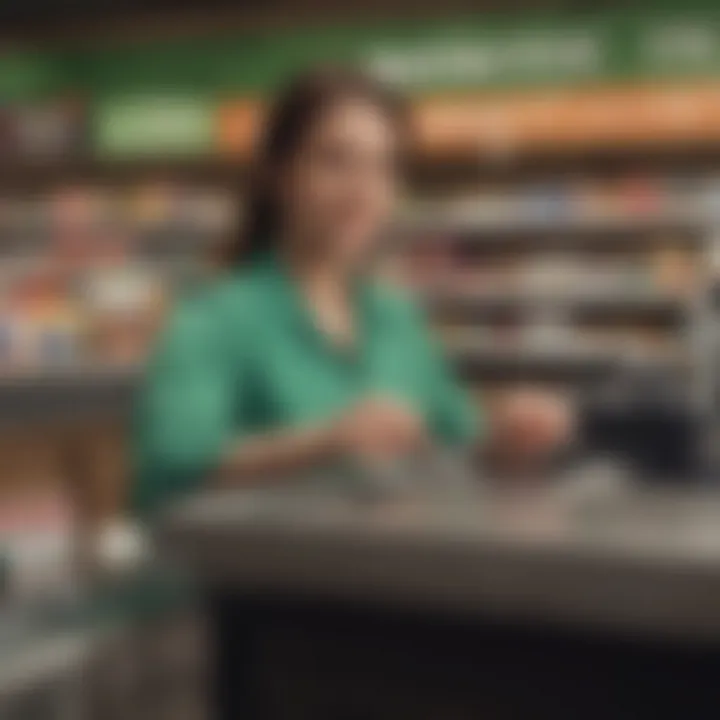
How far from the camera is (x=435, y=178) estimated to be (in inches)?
185

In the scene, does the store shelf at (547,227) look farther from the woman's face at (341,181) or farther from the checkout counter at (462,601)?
the checkout counter at (462,601)

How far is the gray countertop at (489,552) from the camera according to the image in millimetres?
852

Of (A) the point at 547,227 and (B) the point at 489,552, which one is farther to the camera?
(A) the point at 547,227

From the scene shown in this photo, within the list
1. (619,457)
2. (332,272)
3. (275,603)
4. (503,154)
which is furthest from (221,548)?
(503,154)

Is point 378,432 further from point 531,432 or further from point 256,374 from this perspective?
point 256,374

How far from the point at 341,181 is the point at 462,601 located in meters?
0.83

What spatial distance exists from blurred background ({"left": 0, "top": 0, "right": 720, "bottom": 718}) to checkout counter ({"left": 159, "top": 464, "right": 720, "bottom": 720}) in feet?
6.84

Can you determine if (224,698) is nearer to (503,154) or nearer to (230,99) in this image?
(503,154)

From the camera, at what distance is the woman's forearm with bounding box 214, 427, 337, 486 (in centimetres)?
146

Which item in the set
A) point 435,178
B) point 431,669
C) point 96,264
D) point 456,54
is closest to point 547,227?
point 435,178

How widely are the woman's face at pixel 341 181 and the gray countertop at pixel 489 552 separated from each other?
25.7 inches

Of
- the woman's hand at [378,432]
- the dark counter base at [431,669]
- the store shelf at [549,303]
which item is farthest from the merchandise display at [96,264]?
the dark counter base at [431,669]

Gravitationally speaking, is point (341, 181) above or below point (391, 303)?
above

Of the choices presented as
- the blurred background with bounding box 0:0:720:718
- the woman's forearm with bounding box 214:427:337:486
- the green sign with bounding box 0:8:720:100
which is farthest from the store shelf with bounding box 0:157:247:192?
the woman's forearm with bounding box 214:427:337:486
